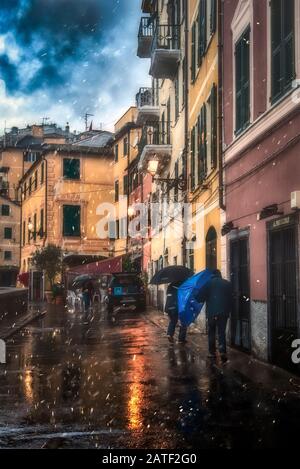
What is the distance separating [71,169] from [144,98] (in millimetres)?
15201

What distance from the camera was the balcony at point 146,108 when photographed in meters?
31.0

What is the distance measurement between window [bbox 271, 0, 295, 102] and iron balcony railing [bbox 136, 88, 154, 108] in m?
21.0

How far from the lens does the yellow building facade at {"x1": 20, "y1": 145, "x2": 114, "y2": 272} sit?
46000 mm

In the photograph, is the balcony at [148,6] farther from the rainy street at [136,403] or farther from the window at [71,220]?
the rainy street at [136,403]

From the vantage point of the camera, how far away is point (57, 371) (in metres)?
10.7

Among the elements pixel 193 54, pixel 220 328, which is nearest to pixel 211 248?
pixel 220 328

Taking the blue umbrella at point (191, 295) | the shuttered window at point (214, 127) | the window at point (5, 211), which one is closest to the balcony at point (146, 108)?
the shuttered window at point (214, 127)

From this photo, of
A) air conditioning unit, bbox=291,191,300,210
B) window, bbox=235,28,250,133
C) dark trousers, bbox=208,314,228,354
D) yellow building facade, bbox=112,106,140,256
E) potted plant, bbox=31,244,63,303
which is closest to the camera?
air conditioning unit, bbox=291,191,300,210

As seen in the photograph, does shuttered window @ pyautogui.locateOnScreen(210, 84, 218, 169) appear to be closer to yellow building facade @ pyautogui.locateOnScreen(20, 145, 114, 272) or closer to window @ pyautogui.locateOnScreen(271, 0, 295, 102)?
window @ pyautogui.locateOnScreen(271, 0, 295, 102)

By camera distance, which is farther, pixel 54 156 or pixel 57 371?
pixel 54 156

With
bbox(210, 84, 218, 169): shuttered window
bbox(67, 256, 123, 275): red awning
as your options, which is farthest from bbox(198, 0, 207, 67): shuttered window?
bbox(67, 256, 123, 275): red awning

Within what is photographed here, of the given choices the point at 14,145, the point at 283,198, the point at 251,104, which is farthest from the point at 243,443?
the point at 14,145

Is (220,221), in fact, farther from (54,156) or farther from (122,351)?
(54,156)

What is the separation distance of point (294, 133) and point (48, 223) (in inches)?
1486
